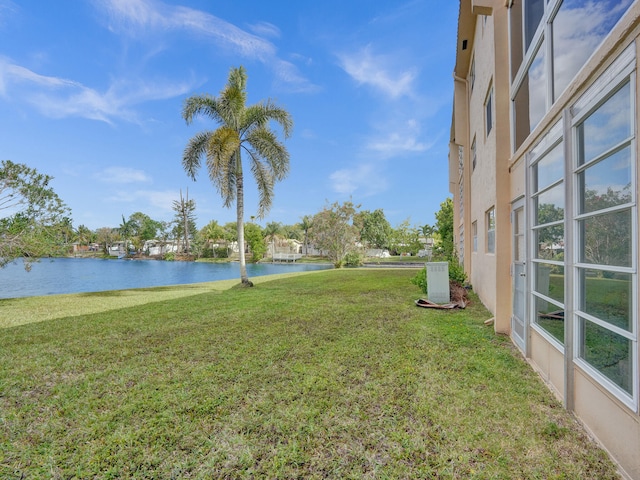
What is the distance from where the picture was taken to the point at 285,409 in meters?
2.70

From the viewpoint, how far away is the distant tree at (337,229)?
100 ft

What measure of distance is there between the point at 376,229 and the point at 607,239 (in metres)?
53.1

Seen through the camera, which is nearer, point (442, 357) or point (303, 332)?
point (442, 357)

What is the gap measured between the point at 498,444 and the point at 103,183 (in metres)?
40.3

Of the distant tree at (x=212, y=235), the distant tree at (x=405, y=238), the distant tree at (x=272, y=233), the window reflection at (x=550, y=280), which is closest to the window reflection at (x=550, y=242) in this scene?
the window reflection at (x=550, y=280)

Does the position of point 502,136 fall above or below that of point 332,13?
below

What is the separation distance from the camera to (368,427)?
2396 millimetres

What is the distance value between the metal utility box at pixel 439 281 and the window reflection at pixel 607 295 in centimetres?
517

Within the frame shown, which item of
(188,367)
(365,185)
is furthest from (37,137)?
(365,185)

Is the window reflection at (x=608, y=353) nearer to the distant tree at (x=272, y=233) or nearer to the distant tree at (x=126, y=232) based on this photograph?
the distant tree at (x=272, y=233)

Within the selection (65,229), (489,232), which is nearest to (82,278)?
(65,229)

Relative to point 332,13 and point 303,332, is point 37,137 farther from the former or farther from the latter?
point 303,332

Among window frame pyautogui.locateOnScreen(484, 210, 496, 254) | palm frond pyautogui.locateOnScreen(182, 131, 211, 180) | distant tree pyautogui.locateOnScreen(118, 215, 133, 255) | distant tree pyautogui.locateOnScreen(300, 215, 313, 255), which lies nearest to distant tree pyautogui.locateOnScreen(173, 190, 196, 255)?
distant tree pyautogui.locateOnScreen(118, 215, 133, 255)

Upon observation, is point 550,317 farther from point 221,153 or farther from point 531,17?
point 221,153
